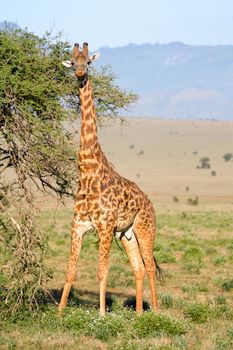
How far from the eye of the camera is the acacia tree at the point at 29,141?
1385 centimetres

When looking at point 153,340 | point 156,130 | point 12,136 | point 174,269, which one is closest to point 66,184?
point 12,136

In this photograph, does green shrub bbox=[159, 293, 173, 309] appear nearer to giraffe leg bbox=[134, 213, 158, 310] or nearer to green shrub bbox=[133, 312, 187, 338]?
giraffe leg bbox=[134, 213, 158, 310]

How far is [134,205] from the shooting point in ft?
48.1

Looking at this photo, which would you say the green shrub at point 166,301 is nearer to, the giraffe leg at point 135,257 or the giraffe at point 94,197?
the giraffe leg at point 135,257

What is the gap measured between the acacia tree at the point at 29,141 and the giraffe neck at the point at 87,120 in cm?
40

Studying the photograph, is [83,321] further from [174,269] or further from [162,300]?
[174,269]

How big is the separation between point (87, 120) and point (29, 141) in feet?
3.42

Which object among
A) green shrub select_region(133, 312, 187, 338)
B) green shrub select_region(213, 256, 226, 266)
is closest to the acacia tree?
green shrub select_region(133, 312, 187, 338)

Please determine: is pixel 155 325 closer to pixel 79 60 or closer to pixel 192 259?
pixel 79 60

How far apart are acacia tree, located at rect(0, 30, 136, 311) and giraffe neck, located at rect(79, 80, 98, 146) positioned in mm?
398

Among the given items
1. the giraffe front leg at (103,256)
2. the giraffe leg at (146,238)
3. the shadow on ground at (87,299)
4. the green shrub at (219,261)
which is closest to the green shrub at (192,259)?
the green shrub at (219,261)

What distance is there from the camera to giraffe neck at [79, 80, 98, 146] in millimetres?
14102

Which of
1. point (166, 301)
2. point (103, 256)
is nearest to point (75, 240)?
point (103, 256)

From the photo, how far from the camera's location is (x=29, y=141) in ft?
46.2
